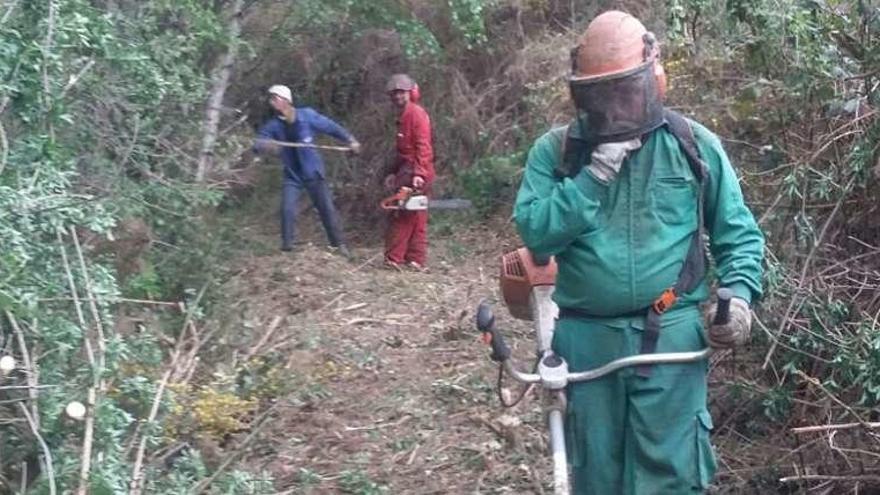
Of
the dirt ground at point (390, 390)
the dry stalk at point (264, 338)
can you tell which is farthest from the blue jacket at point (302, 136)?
the dry stalk at point (264, 338)

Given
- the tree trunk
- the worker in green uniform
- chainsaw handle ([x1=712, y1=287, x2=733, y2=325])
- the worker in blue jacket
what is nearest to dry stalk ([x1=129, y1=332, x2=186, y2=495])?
the worker in green uniform

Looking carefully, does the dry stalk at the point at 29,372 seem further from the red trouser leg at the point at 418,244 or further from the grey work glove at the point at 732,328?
the red trouser leg at the point at 418,244

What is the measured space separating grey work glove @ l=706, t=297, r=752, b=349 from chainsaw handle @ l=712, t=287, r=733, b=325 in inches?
0.5

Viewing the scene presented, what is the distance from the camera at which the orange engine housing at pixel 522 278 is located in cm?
499

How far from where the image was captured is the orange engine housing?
4.99 m

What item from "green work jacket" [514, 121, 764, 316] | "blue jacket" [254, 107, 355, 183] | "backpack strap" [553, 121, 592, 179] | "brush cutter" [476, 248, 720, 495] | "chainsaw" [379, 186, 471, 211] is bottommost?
"chainsaw" [379, 186, 471, 211]

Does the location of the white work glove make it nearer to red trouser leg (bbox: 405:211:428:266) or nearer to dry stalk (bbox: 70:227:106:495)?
dry stalk (bbox: 70:227:106:495)

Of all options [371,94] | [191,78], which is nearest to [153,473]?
[191,78]

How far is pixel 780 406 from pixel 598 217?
7.73ft

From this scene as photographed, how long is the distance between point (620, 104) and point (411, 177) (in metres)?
8.93

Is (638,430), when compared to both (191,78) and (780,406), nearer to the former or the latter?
(780,406)

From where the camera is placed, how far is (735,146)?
809 centimetres

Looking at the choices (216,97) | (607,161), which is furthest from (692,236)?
(216,97)

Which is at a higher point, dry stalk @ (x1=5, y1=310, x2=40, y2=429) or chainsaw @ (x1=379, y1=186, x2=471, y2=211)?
dry stalk @ (x1=5, y1=310, x2=40, y2=429)
